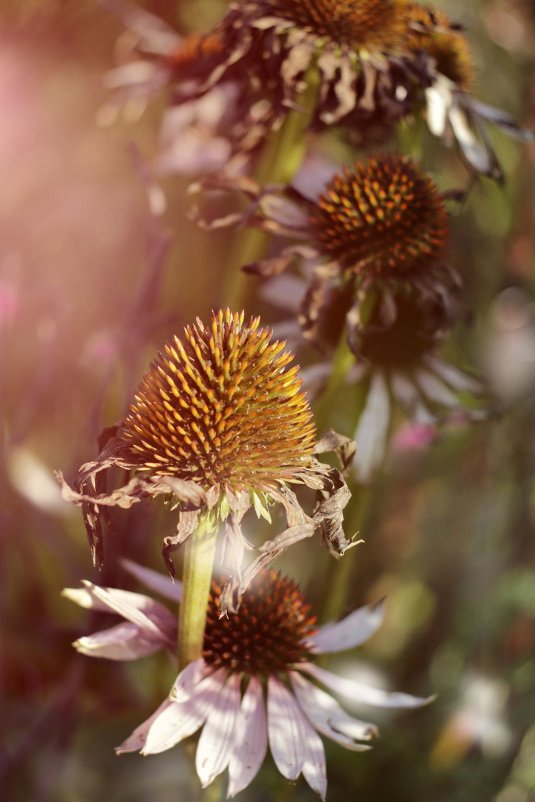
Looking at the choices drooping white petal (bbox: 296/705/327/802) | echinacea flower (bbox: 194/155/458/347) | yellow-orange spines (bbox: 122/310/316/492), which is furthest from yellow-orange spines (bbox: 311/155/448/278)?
drooping white petal (bbox: 296/705/327/802)

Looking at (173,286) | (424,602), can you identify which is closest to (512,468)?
(424,602)

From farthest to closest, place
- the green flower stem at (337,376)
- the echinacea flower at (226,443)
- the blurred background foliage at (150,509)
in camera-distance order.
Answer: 1. the blurred background foliage at (150,509)
2. the green flower stem at (337,376)
3. the echinacea flower at (226,443)

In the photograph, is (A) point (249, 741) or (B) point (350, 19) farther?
(B) point (350, 19)

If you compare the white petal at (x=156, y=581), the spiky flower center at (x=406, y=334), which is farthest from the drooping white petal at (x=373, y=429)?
the white petal at (x=156, y=581)

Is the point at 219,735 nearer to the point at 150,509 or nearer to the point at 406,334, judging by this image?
the point at 150,509

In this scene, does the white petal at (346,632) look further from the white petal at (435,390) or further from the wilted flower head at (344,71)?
the wilted flower head at (344,71)

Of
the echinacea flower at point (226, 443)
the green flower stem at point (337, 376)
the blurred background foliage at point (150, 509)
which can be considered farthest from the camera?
the blurred background foliage at point (150, 509)

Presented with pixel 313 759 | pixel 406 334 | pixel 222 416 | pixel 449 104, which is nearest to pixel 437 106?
pixel 449 104
